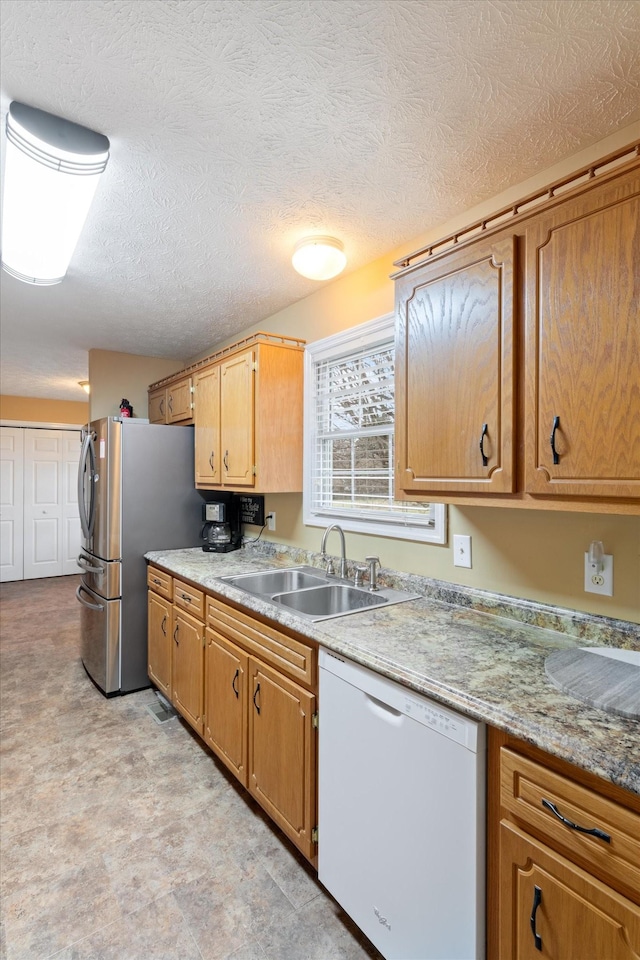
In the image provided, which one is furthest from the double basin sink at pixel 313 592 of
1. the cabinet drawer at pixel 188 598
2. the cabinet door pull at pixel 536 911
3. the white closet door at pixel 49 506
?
the white closet door at pixel 49 506

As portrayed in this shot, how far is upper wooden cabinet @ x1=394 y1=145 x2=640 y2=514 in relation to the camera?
115 centimetres

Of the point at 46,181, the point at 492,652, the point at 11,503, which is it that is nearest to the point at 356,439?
the point at 492,652

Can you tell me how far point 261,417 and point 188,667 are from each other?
1.42m

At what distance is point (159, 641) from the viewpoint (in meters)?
3.00

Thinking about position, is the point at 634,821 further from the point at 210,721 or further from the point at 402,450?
the point at 210,721

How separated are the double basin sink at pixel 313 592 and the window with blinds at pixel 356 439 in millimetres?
286

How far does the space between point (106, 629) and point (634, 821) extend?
10.0 feet

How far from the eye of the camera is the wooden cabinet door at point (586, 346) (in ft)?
3.70

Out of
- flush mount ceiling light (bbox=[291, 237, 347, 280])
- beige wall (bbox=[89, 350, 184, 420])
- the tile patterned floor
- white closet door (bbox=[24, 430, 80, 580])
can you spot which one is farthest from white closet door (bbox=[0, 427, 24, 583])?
flush mount ceiling light (bbox=[291, 237, 347, 280])

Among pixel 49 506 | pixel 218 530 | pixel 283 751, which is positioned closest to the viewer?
pixel 283 751

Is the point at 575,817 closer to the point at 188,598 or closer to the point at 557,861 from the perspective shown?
the point at 557,861

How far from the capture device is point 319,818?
159cm

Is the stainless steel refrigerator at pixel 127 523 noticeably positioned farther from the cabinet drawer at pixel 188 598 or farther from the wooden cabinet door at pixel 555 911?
Result: the wooden cabinet door at pixel 555 911

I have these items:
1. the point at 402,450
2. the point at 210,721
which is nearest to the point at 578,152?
the point at 402,450
